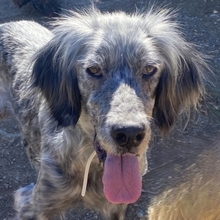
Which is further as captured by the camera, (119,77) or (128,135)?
(119,77)

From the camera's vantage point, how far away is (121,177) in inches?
133

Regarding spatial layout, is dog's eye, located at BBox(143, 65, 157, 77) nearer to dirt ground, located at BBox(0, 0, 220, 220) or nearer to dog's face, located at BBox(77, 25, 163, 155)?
dog's face, located at BBox(77, 25, 163, 155)

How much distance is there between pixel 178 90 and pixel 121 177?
704 millimetres

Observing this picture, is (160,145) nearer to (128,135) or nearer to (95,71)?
(95,71)

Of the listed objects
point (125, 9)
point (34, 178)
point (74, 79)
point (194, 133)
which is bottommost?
point (34, 178)

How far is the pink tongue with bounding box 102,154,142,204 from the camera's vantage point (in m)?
3.35

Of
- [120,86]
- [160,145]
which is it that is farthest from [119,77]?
[160,145]

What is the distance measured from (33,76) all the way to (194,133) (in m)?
2.34

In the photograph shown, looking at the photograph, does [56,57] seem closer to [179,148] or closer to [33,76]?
[33,76]

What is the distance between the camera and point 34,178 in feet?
16.8

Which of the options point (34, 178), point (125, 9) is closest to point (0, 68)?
point (34, 178)

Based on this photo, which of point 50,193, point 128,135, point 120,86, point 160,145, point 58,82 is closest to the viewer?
point 128,135

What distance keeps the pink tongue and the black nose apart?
0.22m

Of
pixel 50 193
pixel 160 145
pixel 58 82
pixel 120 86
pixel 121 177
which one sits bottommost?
pixel 160 145
